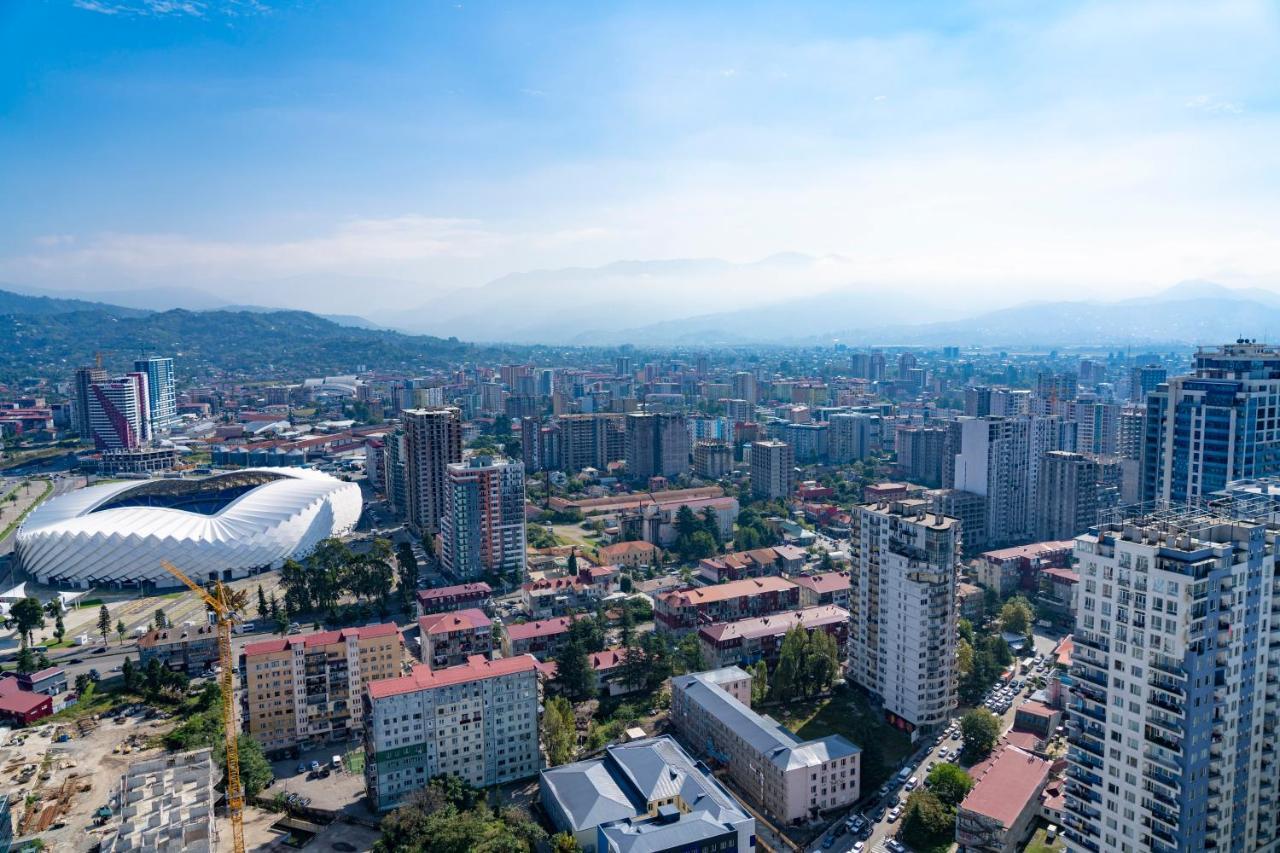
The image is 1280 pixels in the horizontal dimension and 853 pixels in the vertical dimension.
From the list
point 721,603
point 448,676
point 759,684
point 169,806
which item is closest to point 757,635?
point 759,684

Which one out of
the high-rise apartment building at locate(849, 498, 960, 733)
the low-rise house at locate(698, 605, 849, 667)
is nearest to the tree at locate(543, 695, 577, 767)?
the low-rise house at locate(698, 605, 849, 667)

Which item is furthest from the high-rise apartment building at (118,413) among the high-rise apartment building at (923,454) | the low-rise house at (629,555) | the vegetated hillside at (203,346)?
the high-rise apartment building at (923,454)

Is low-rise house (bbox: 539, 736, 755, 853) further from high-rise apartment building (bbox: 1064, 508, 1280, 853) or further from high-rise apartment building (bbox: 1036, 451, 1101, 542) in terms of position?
high-rise apartment building (bbox: 1036, 451, 1101, 542)

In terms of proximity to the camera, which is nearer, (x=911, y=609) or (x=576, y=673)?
(x=911, y=609)

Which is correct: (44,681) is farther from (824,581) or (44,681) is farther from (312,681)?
(824,581)

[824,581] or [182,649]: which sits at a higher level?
[824,581]

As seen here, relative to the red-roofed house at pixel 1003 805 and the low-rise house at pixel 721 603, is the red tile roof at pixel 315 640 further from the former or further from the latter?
the red-roofed house at pixel 1003 805

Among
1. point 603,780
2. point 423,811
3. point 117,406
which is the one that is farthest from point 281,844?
point 117,406

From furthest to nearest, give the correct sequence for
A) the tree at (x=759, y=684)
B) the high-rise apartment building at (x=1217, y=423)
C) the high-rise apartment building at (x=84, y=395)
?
1. the high-rise apartment building at (x=84, y=395)
2. the high-rise apartment building at (x=1217, y=423)
3. the tree at (x=759, y=684)
